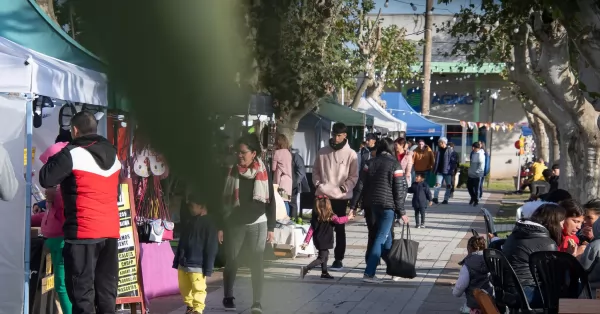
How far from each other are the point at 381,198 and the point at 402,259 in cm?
69

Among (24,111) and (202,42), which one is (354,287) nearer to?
(24,111)

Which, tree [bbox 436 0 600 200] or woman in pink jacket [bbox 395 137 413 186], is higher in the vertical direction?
tree [bbox 436 0 600 200]

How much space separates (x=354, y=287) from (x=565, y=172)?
12.3m

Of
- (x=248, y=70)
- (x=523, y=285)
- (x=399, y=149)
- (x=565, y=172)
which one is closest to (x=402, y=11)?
(x=248, y=70)

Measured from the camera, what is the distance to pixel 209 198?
120cm

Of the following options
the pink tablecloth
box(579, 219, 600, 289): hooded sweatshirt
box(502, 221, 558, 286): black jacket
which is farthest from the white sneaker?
box(579, 219, 600, 289): hooded sweatshirt

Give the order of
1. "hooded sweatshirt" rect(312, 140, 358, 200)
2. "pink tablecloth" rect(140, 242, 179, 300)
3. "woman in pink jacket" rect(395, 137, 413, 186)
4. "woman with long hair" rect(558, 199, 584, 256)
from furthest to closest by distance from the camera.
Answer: "woman in pink jacket" rect(395, 137, 413, 186)
"hooded sweatshirt" rect(312, 140, 358, 200)
"pink tablecloth" rect(140, 242, 179, 300)
"woman with long hair" rect(558, 199, 584, 256)

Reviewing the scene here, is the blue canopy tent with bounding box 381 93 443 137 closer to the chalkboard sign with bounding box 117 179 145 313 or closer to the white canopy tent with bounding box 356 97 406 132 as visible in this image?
the white canopy tent with bounding box 356 97 406 132

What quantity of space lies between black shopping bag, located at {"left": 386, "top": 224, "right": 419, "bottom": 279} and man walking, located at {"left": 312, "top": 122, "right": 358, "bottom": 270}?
726 mm

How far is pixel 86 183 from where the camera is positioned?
5.77 metres

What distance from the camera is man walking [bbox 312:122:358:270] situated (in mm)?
9547

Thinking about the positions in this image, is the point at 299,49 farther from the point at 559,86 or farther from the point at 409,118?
the point at 409,118

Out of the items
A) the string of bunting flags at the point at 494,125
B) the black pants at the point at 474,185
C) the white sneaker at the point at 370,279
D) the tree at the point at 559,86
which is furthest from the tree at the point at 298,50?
the string of bunting flags at the point at 494,125

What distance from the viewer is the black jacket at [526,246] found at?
6.50 m
